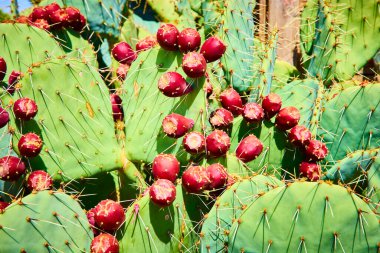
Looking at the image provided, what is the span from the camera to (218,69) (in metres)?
2.29

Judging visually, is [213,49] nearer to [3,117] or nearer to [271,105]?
[271,105]

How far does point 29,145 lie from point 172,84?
1.75ft

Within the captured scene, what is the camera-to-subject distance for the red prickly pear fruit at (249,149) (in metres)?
1.76

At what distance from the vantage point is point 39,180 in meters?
1.63

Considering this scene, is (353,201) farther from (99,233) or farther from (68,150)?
(68,150)

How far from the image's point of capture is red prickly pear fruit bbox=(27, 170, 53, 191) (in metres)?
1.61

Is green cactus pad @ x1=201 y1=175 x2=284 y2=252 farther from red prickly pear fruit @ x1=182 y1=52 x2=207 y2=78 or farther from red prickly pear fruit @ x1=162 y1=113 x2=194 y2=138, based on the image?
red prickly pear fruit @ x1=182 y1=52 x2=207 y2=78

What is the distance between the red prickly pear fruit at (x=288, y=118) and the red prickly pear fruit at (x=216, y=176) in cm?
39

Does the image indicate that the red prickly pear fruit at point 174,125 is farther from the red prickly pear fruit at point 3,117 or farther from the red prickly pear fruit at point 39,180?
the red prickly pear fruit at point 3,117

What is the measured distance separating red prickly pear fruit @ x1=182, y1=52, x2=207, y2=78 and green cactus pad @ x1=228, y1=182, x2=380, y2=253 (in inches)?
19.9

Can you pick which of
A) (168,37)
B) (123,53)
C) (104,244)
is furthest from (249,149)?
(123,53)

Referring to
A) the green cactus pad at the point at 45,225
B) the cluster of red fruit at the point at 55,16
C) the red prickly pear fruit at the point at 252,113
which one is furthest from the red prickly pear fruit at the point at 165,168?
the cluster of red fruit at the point at 55,16

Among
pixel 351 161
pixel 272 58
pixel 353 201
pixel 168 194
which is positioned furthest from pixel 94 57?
pixel 353 201

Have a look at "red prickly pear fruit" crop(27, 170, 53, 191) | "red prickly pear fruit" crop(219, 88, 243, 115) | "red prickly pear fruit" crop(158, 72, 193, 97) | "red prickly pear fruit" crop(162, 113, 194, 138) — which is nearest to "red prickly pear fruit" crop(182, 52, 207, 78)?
"red prickly pear fruit" crop(158, 72, 193, 97)
